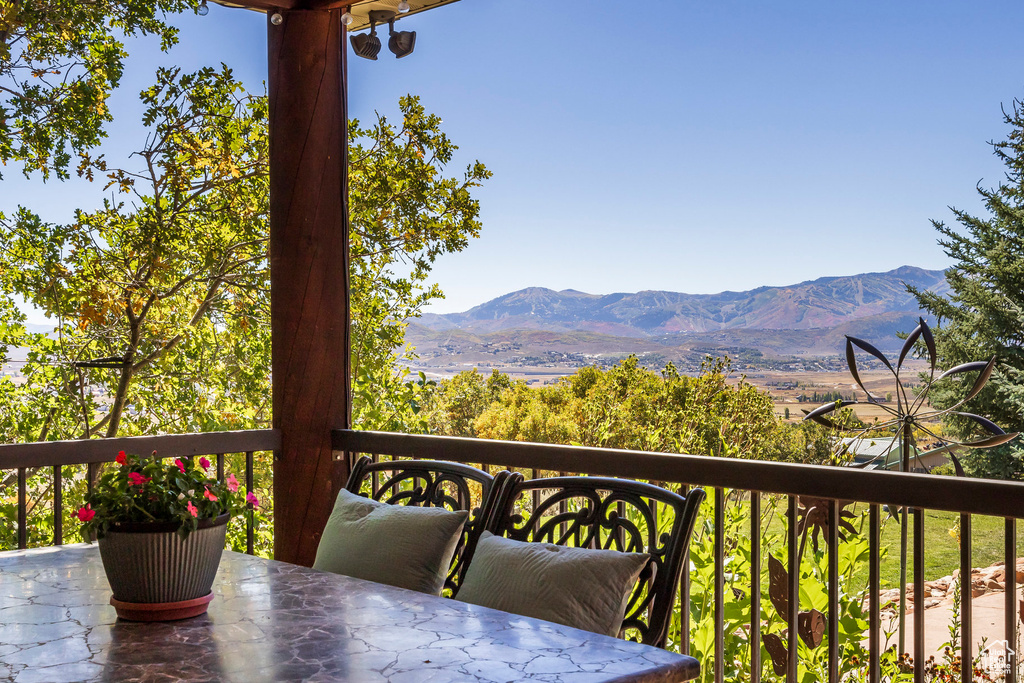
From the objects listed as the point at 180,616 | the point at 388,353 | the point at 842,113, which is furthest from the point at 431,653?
the point at 842,113

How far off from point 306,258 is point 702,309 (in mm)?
6947

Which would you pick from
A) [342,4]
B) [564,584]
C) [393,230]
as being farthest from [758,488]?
[393,230]

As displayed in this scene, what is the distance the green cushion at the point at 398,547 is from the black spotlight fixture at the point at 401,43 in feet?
6.59

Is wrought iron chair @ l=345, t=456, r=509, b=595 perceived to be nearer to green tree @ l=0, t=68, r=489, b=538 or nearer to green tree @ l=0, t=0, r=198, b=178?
green tree @ l=0, t=68, r=489, b=538

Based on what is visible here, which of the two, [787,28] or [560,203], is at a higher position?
[787,28]

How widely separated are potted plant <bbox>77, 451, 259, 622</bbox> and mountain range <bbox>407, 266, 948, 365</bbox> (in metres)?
5.83

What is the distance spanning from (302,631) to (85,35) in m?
5.47

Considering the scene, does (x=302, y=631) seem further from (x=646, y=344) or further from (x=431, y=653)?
(x=646, y=344)

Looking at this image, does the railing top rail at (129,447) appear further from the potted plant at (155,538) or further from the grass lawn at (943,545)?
the grass lawn at (943,545)

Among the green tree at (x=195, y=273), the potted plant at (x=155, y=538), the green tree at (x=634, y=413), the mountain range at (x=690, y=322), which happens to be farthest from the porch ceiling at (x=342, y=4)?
the green tree at (x=634, y=413)

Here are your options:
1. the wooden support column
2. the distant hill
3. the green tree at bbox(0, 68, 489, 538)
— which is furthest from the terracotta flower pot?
the distant hill

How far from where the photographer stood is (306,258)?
3504mm

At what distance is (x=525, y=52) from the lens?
12.5 metres

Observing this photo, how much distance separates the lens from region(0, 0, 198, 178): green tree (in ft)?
18.0
